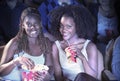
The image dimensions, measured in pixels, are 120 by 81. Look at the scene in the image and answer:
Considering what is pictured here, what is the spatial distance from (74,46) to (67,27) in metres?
0.12

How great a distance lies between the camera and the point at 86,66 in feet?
5.14

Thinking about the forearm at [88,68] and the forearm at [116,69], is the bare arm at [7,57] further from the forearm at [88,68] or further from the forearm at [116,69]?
the forearm at [116,69]

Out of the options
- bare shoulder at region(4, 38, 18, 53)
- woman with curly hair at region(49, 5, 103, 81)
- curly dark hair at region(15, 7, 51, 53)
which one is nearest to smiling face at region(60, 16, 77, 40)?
woman with curly hair at region(49, 5, 103, 81)

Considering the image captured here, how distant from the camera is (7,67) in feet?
5.03

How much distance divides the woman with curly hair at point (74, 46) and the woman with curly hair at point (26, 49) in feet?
0.21

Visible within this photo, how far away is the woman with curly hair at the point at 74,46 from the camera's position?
1.59 meters

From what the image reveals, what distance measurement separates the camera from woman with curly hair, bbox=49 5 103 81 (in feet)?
5.22

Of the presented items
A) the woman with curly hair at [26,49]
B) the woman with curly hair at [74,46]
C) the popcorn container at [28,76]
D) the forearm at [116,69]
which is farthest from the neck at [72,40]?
the popcorn container at [28,76]

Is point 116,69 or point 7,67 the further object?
point 116,69

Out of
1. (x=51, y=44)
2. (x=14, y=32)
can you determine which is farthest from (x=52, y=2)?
(x=51, y=44)

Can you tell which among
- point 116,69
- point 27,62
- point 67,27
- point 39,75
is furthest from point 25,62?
point 116,69

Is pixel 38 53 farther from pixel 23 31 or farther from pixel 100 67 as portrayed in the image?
pixel 100 67

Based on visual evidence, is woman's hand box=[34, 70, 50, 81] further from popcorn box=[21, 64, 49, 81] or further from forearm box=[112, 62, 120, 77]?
forearm box=[112, 62, 120, 77]

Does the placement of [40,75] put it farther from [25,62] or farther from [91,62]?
[91,62]
